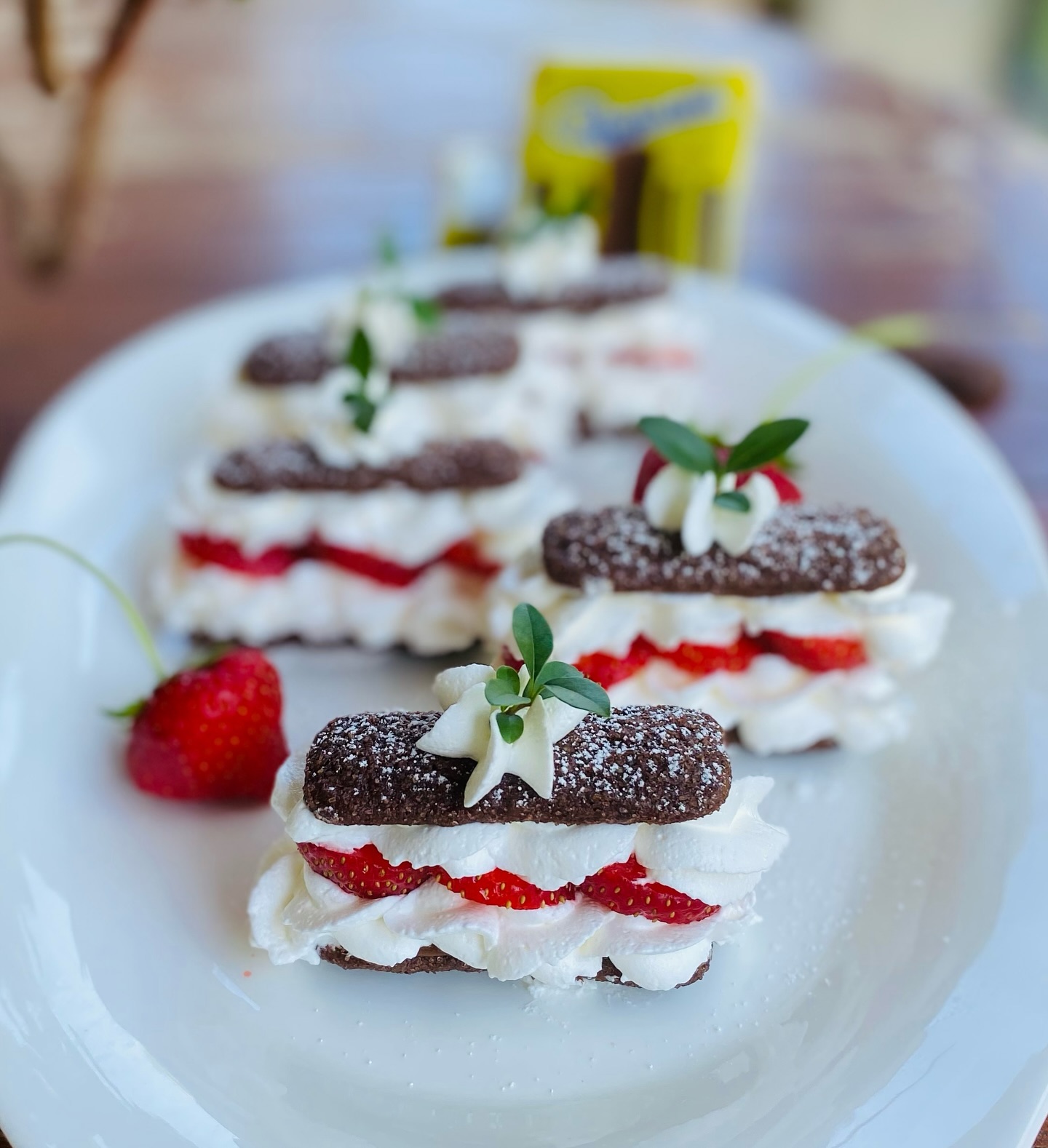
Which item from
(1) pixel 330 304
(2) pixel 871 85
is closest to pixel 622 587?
(1) pixel 330 304

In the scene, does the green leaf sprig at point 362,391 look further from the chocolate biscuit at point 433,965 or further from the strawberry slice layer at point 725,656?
the chocolate biscuit at point 433,965

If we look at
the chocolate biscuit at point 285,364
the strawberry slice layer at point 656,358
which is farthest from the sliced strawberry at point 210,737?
the strawberry slice layer at point 656,358

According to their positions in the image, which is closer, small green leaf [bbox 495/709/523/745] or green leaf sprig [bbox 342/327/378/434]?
small green leaf [bbox 495/709/523/745]

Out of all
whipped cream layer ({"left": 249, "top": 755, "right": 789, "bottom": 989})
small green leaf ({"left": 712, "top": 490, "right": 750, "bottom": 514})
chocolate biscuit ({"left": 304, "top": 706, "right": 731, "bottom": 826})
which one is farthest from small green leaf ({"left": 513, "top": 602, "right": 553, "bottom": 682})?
small green leaf ({"left": 712, "top": 490, "right": 750, "bottom": 514})

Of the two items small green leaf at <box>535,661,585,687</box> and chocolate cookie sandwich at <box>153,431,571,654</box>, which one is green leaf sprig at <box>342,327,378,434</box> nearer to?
chocolate cookie sandwich at <box>153,431,571,654</box>

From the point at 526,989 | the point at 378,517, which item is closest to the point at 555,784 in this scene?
the point at 526,989

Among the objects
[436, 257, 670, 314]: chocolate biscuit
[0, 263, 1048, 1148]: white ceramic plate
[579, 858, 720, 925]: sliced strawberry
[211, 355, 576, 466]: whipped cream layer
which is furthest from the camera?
[436, 257, 670, 314]: chocolate biscuit
